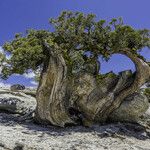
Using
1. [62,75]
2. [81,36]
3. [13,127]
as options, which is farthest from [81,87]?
[13,127]

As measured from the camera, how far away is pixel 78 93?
25641 millimetres

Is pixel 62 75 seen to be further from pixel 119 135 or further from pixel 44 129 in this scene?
pixel 119 135

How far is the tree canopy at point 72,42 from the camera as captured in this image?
2448 cm

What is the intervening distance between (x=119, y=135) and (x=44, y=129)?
5.30 metres

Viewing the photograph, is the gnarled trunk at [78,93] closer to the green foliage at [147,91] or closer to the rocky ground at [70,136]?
the rocky ground at [70,136]

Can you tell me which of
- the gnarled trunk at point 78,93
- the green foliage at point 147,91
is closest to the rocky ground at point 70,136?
the gnarled trunk at point 78,93

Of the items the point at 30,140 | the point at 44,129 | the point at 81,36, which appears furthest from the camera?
the point at 81,36

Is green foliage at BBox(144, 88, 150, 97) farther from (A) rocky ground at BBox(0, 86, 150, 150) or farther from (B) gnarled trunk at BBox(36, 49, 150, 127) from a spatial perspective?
(A) rocky ground at BBox(0, 86, 150, 150)

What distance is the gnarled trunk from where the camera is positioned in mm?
24359

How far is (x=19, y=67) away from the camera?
24.9 meters

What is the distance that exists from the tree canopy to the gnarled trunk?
0.97 meters

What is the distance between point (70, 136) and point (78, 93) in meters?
4.60

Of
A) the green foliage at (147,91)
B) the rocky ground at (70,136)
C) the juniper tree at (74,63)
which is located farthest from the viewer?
the green foliage at (147,91)

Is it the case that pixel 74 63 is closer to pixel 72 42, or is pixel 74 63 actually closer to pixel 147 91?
pixel 72 42
